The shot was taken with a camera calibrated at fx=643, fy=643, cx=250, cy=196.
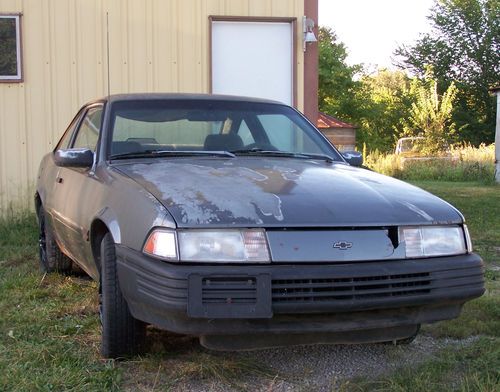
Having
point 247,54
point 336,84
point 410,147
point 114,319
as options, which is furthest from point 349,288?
point 336,84

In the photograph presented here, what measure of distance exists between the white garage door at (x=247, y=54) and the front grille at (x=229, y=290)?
19.7 ft

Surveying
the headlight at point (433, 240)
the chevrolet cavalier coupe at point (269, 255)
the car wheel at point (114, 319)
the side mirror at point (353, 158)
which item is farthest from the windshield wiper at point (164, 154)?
the headlight at point (433, 240)

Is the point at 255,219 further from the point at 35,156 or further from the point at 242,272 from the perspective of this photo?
the point at 35,156

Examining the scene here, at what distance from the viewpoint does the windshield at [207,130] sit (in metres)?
4.07

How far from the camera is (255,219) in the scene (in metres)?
2.79

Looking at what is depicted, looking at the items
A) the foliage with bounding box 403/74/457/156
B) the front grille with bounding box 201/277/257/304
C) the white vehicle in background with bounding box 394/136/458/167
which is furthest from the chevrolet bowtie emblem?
the foliage with bounding box 403/74/457/156

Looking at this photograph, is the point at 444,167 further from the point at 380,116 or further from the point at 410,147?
the point at 380,116

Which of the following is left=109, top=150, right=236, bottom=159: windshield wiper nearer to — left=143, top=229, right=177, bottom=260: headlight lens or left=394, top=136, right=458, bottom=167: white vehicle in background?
left=143, top=229, right=177, bottom=260: headlight lens

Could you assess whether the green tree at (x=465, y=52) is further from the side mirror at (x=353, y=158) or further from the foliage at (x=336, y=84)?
the side mirror at (x=353, y=158)

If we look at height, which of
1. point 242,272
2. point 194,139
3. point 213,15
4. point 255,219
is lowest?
point 242,272

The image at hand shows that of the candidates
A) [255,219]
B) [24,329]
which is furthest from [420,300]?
[24,329]

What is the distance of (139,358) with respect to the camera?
331 centimetres

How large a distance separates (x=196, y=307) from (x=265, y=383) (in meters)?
0.76

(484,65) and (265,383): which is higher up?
(484,65)
